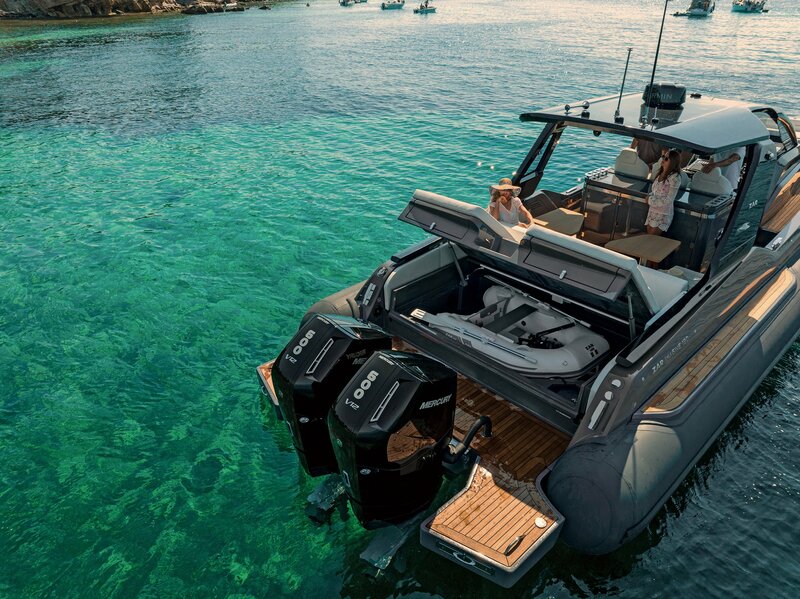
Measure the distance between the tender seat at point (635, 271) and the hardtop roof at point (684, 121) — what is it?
139 centimetres

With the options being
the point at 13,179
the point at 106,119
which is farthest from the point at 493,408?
the point at 106,119

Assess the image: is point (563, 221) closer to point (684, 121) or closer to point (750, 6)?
point (684, 121)

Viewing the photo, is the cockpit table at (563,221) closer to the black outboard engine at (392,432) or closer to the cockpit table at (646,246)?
the cockpit table at (646,246)

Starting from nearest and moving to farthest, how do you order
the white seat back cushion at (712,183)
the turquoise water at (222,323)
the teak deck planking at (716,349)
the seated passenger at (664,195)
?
the turquoise water at (222,323) → the teak deck planking at (716,349) → the seated passenger at (664,195) → the white seat back cushion at (712,183)

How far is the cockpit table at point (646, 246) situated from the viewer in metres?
7.23

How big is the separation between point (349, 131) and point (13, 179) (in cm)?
1091

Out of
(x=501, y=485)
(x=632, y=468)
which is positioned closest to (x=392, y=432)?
(x=501, y=485)

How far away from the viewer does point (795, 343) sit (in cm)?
859

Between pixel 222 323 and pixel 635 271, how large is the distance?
7.02m

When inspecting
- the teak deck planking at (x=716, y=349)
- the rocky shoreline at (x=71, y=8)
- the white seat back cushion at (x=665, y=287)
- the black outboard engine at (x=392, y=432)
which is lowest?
the rocky shoreline at (x=71, y=8)

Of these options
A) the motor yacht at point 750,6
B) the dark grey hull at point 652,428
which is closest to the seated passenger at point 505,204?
the dark grey hull at point 652,428

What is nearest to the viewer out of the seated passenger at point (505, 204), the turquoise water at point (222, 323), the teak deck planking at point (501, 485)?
the teak deck planking at point (501, 485)

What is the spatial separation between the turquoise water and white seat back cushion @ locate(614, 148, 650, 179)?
3.44 meters

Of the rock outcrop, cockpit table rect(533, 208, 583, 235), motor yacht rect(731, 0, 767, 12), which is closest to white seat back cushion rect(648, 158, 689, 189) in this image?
cockpit table rect(533, 208, 583, 235)
